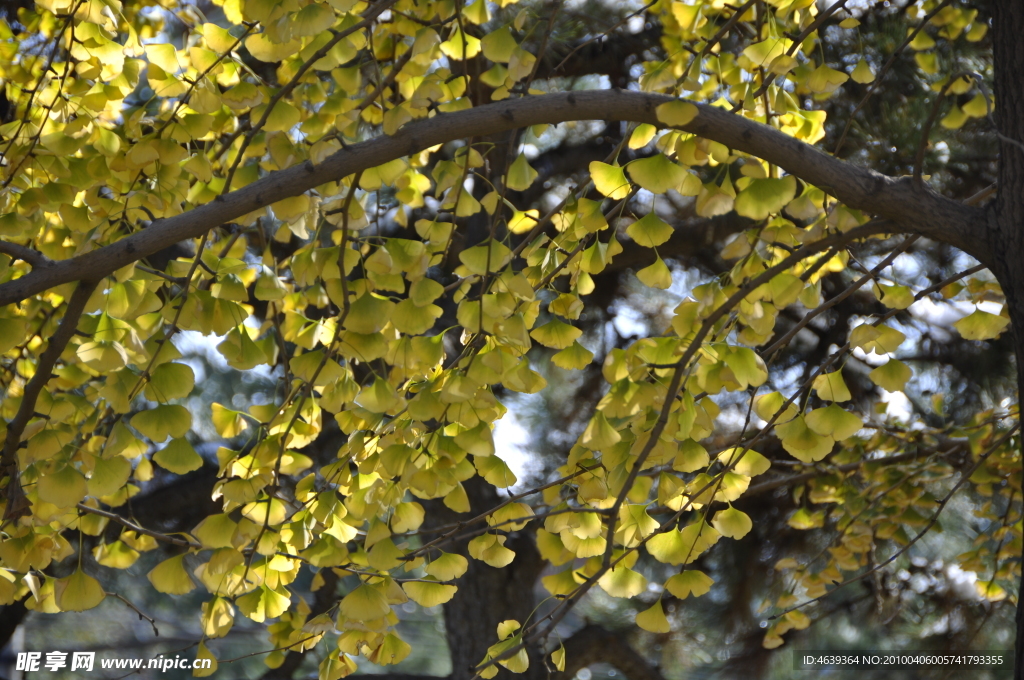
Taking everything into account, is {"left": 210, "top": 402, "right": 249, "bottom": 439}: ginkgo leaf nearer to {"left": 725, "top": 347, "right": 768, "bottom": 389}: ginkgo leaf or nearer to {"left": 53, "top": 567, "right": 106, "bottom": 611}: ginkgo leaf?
{"left": 53, "top": 567, "right": 106, "bottom": 611}: ginkgo leaf

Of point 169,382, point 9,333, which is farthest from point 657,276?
point 9,333

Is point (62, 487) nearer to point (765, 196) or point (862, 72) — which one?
point (765, 196)

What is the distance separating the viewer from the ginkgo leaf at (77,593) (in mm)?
1086

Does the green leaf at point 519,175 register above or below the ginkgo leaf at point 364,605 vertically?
above

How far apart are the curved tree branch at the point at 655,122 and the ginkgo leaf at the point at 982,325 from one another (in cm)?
Result: 14

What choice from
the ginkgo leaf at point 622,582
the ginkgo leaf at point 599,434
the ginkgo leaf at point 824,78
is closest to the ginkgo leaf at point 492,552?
the ginkgo leaf at point 622,582

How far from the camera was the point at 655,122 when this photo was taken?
1.08 m

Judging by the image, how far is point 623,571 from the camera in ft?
3.60

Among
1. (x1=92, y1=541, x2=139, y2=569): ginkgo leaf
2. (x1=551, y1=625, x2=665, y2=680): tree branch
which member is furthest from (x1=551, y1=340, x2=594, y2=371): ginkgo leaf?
(x1=551, y1=625, x2=665, y2=680): tree branch

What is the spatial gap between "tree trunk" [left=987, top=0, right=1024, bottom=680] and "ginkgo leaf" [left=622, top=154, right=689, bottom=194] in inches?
16.2

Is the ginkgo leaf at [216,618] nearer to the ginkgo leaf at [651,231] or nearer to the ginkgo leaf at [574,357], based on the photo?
the ginkgo leaf at [574,357]

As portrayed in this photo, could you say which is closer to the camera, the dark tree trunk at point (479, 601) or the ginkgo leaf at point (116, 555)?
the ginkgo leaf at point (116, 555)

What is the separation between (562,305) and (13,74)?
55.0 inches

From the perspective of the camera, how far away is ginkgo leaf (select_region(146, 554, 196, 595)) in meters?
1.12
